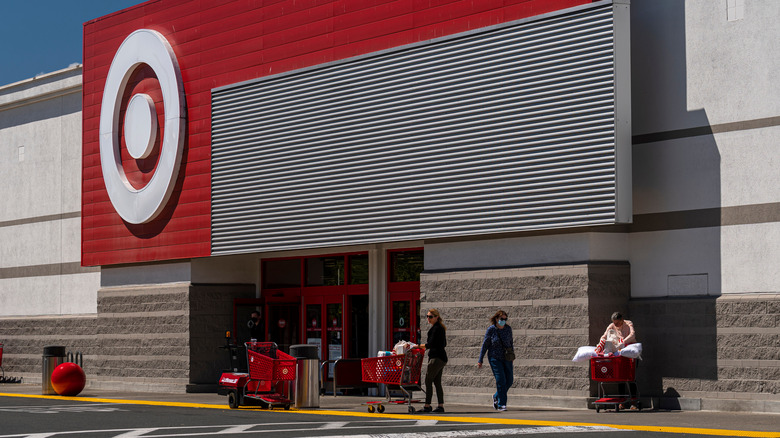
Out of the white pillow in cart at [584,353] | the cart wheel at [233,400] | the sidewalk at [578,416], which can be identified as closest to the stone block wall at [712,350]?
the sidewalk at [578,416]

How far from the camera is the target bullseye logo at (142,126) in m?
29.2

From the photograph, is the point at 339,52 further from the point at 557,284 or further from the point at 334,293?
the point at 557,284

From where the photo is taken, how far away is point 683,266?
794 inches

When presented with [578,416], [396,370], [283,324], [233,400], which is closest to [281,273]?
[283,324]

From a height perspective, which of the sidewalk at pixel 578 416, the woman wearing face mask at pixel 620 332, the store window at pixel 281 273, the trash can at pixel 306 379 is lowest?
the sidewalk at pixel 578 416

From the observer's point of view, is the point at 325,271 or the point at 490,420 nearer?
the point at 490,420

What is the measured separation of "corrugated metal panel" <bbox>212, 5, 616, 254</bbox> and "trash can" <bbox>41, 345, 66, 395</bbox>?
15.2 ft

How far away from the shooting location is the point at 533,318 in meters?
21.4

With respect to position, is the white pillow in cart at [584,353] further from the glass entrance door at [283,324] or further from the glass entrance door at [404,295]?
the glass entrance door at [283,324]

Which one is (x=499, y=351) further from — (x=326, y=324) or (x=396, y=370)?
(x=326, y=324)

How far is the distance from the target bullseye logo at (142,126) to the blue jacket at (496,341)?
1190 centimetres

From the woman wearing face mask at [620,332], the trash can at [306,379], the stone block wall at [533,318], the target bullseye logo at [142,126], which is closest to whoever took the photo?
the woman wearing face mask at [620,332]

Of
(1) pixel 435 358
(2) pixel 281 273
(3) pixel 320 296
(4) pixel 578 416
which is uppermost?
(2) pixel 281 273

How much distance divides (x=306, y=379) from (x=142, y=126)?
11790 millimetres
